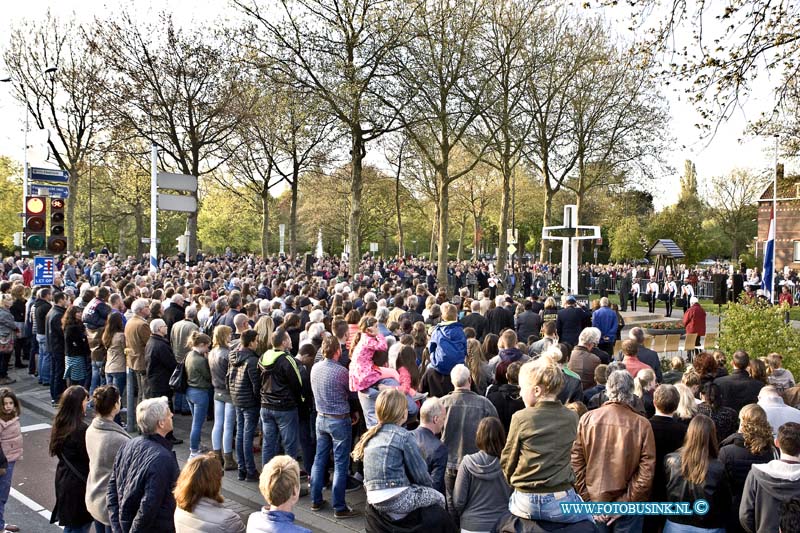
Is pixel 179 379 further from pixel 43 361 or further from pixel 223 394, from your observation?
pixel 43 361

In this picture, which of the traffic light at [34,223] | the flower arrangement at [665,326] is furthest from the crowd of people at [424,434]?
the flower arrangement at [665,326]

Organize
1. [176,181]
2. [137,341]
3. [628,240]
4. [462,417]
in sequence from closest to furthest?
1. [462,417]
2. [137,341]
3. [176,181]
4. [628,240]

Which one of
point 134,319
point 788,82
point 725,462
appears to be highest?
point 788,82

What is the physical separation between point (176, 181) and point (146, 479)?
43.4 ft

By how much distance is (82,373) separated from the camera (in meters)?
Answer: 10.3

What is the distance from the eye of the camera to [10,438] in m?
5.65

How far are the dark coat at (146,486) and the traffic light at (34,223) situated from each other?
9.20m

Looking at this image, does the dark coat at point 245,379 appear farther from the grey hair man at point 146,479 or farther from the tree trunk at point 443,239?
the tree trunk at point 443,239

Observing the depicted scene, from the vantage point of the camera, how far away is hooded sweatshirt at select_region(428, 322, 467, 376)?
7.30 meters

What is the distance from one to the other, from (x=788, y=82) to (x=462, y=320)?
635 cm

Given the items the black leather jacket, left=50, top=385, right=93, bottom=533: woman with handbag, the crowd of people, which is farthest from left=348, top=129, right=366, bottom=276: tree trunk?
the black leather jacket

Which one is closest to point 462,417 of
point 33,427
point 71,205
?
point 33,427

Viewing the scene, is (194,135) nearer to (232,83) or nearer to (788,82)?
(232,83)

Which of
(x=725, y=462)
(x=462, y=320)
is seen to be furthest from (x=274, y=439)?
(x=462, y=320)
